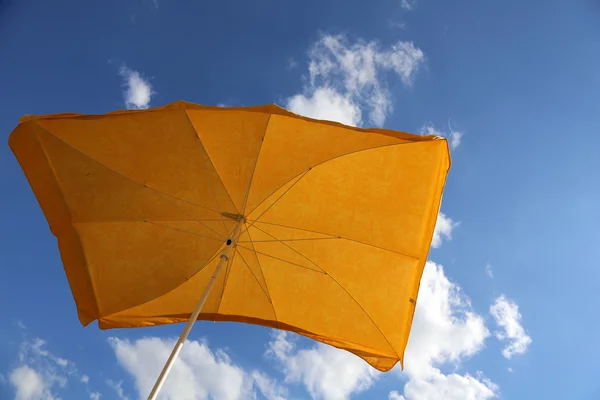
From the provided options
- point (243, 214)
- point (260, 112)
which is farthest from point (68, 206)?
point (260, 112)

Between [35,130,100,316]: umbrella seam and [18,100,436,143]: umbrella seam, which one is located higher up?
[18,100,436,143]: umbrella seam

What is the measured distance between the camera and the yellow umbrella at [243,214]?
18.7 ft

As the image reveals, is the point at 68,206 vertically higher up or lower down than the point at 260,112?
lower down

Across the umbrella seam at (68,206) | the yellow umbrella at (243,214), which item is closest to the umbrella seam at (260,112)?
the yellow umbrella at (243,214)

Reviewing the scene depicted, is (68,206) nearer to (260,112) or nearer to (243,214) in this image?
(243,214)

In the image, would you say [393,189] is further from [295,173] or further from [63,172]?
[63,172]

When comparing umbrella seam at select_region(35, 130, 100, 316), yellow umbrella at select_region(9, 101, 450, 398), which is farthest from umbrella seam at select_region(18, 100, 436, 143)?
umbrella seam at select_region(35, 130, 100, 316)

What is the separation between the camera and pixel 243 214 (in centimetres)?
648

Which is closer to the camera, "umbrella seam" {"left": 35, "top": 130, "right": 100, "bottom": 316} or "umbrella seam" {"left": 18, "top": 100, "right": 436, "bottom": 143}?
"umbrella seam" {"left": 18, "top": 100, "right": 436, "bottom": 143}

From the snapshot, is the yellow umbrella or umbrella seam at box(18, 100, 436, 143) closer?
umbrella seam at box(18, 100, 436, 143)

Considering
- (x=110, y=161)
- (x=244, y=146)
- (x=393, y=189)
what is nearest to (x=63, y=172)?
(x=110, y=161)

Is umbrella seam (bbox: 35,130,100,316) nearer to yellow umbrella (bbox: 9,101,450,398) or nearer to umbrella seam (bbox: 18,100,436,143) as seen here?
yellow umbrella (bbox: 9,101,450,398)

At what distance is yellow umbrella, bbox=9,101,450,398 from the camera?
5711 millimetres

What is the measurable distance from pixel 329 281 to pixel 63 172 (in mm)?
4345
